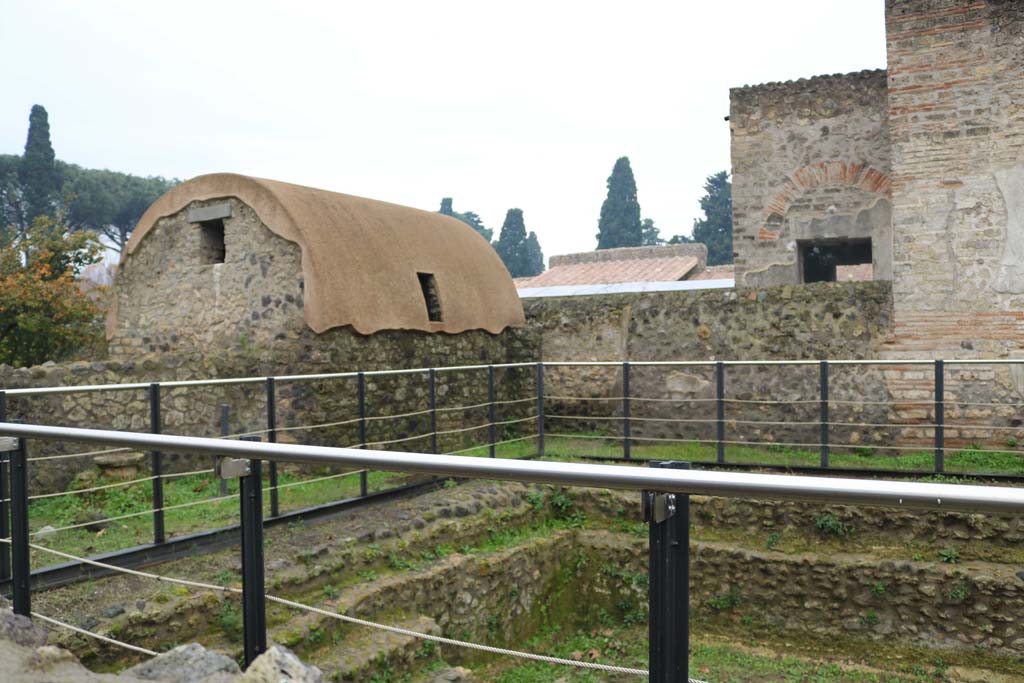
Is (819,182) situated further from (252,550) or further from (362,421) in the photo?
(252,550)

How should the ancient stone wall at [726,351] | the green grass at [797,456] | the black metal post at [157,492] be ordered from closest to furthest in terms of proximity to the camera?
the black metal post at [157,492], the green grass at [797,456], the ancient stone wall at [726,351]

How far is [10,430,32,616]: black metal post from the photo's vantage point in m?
2.96

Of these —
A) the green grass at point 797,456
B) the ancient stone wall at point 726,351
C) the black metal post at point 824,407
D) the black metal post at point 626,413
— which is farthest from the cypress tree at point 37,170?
the black metal post at point 824,407

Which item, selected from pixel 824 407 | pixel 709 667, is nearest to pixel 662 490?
pixel 709 667

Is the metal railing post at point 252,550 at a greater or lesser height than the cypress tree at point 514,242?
lesser

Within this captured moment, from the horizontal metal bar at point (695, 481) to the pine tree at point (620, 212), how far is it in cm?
3925

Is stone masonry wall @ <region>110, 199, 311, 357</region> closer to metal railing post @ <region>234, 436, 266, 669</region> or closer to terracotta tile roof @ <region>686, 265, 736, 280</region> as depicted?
metal railing post @ <region>234, 436, 266, 669</region>

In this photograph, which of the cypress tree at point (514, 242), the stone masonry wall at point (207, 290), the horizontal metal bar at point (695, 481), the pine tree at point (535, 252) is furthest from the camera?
the pine tree at point (535, 252)

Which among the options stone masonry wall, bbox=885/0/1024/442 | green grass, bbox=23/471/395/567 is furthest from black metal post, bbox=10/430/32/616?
stone masonry wall, bbox=885/0/1024/442

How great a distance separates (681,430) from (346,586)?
21.6 feet

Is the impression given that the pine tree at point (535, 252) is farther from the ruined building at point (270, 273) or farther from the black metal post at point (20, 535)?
the black metal post at point (20, 535)

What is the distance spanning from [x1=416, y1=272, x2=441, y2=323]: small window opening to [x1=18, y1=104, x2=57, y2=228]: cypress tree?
24.3m

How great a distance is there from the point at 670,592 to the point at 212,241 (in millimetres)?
9268

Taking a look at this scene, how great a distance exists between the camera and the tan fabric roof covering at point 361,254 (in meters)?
8.91
